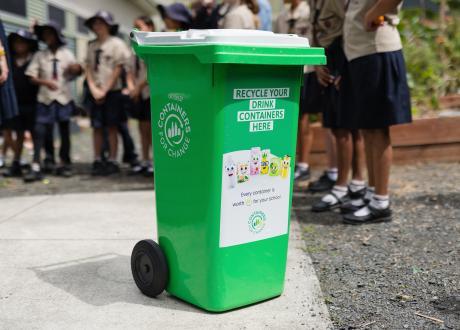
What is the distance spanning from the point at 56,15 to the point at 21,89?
6.33 meters

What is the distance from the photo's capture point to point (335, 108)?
4.90m

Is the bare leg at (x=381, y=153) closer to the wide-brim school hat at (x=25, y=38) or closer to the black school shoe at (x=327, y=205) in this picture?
the black school shoe at (x=327, y=205)

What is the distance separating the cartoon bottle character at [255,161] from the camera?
286 cm

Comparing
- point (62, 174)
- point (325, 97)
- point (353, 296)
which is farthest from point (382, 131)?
point (62, 174)

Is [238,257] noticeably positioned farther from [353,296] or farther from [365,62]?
[365,62]

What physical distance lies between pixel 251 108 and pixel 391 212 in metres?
2.13

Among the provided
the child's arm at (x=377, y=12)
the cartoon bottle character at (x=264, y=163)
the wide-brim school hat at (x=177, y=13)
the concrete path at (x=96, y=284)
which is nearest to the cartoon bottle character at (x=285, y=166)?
the cartoon bottle character at (x=264, y=163)

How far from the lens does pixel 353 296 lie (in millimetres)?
3148

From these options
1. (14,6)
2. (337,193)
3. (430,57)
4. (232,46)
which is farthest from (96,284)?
(14,6)

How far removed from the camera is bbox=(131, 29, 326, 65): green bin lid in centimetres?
262

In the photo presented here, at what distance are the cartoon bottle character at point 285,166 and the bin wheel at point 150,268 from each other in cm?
74

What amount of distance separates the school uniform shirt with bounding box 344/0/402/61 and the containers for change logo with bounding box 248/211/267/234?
70.7 inches

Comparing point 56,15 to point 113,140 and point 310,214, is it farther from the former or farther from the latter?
point 310,214

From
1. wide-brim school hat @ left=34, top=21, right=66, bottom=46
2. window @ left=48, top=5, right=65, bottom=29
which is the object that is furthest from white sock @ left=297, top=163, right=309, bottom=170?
window @ left=48, top=5, right=65, bottom=29
